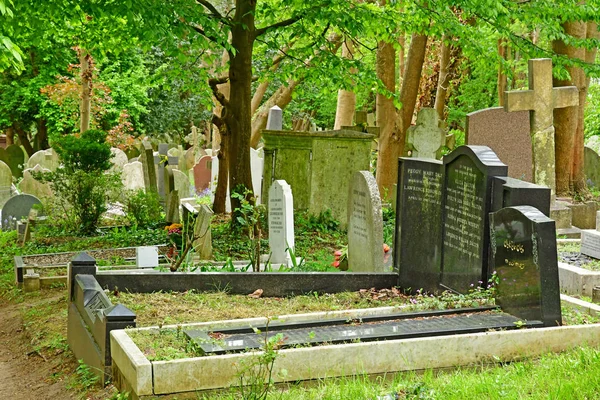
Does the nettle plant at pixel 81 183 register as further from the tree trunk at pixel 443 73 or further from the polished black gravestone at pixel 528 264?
the tree trunk at pixel 443 73

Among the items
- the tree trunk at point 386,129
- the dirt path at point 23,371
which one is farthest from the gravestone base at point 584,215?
the dirt path at point 23,371

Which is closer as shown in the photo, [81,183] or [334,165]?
[81,183]

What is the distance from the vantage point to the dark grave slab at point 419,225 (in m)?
8.16

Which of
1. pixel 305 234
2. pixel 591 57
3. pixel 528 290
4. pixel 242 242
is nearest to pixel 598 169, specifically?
pixel 591 57

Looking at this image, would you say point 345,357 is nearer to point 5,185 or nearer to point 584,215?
point 584,215

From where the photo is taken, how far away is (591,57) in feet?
63.7

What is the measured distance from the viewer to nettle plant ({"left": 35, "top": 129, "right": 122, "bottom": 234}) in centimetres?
1430

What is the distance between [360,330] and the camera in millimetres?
6160

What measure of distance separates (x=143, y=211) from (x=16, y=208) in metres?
3.14

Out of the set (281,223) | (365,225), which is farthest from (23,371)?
(281,223)

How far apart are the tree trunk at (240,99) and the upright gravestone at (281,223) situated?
2.60m

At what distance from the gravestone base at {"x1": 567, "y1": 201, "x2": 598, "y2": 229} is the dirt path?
9.89m

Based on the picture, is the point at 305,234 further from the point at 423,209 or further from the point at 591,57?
the point at 591,57

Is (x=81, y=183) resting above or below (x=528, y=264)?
above
